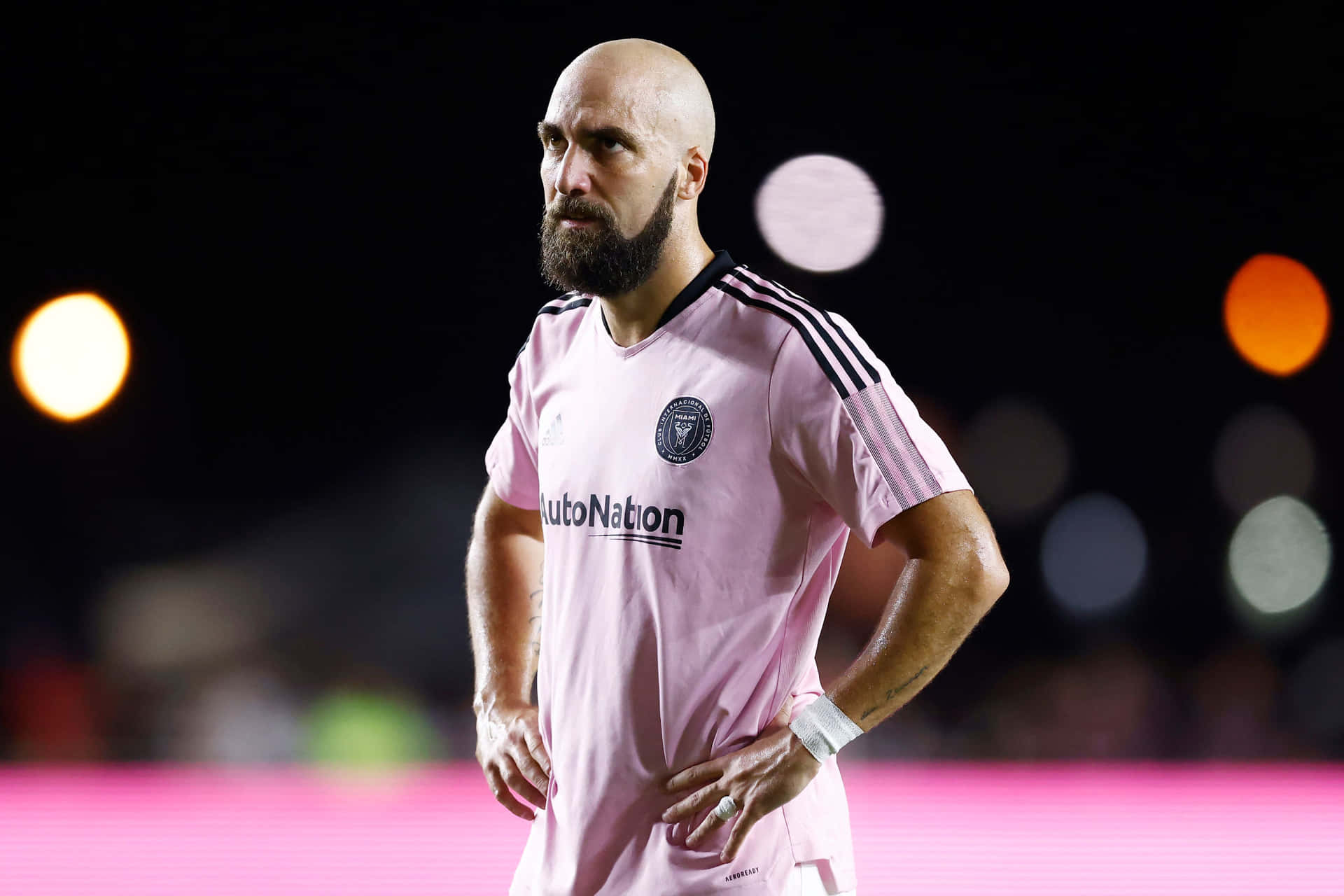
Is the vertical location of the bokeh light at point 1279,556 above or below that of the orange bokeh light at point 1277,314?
below

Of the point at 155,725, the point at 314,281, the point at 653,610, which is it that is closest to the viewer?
the point at 653,610

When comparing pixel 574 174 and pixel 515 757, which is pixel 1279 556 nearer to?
pixel 515 757

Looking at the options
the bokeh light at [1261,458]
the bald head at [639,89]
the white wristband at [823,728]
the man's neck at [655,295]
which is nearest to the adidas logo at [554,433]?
the man's neck at [655,295]

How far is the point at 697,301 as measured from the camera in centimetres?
133

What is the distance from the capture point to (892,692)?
1138 millimetres

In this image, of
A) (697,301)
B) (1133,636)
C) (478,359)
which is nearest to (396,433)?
(478,359)

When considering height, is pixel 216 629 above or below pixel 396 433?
below

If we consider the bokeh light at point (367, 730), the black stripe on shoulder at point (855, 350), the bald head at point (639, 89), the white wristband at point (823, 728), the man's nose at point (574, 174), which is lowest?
the bokeh light at point (367, 730)

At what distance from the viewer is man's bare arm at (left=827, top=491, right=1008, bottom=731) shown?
3.71 ft

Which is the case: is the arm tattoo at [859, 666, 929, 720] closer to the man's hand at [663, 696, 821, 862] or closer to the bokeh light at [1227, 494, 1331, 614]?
the man's hand at [663, 696, 821, 862]

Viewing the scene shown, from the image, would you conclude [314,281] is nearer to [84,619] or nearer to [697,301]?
[84,619]

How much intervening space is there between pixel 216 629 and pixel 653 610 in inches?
237

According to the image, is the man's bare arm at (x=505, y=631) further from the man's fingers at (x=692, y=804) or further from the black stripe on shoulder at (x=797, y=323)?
the black stripe on shoulder at (x=797, y=323)

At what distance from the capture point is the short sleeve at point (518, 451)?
5.10 ft
